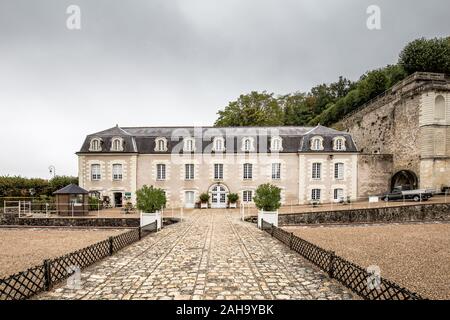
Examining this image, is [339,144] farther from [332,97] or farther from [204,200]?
[332,97]

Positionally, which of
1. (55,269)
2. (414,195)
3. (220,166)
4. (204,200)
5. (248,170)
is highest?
(220,166)

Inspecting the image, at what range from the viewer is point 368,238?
11.9 metres

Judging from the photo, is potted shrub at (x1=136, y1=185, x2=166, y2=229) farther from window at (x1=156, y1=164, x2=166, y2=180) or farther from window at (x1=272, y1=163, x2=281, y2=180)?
window at (x1=272, y1=163, x2=281, y2=180)

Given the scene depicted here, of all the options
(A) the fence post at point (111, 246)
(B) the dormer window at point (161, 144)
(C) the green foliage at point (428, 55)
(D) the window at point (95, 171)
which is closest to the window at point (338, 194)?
(C) the green foliage at point (428, 55)

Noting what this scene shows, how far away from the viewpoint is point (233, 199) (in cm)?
2605

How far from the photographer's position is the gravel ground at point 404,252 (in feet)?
21.0

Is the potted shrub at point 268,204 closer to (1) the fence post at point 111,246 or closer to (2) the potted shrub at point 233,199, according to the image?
(1) the fence post at point 111,246

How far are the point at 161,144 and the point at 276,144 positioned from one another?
11.5 metres

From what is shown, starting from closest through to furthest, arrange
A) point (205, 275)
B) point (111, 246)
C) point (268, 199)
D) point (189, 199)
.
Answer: point (205, 275) < point (111, 246) < point (268, 199) < point (189, 199)

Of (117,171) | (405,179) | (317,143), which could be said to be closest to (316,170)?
(317,143)

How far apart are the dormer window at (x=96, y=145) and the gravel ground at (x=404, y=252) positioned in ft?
69.2

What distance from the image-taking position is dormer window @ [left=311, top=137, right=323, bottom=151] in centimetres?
2621
